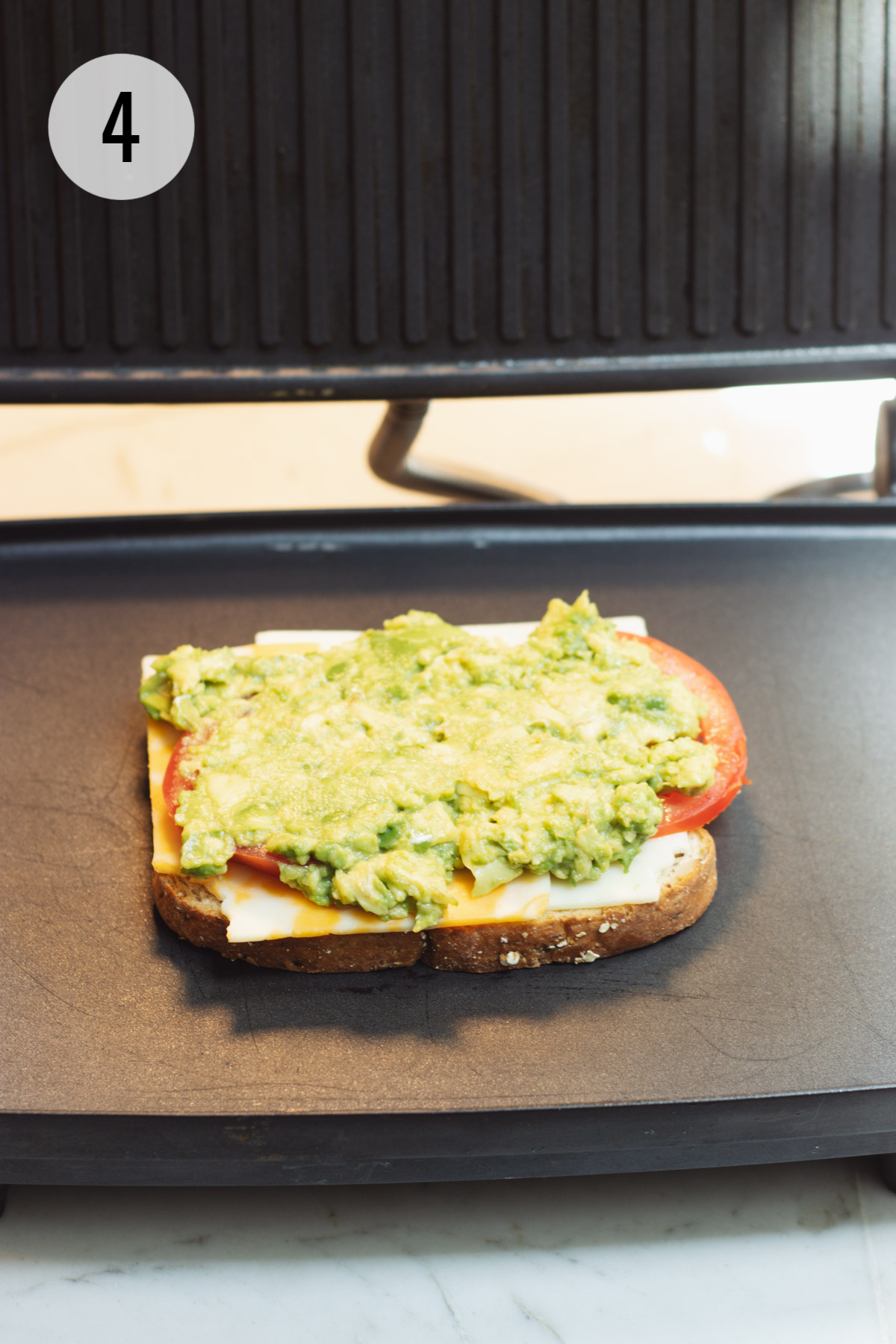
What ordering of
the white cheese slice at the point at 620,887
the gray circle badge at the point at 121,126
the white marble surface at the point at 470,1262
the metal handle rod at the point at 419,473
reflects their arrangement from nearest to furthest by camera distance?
the white marble surface at the point at 470,1262, the white cheese slice at the point at 620,887, the gray circle badge at the point at 121,126, the metal handle rod at the point at 419,473

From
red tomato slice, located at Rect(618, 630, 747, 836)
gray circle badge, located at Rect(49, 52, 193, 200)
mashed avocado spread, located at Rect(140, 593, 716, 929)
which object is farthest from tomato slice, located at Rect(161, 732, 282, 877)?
gray circle badge, located at Rect(49, 52, 193, 200)

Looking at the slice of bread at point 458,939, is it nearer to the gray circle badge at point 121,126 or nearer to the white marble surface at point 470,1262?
the white marble surface at point 470,1262

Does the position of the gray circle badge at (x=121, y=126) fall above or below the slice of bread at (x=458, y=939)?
above

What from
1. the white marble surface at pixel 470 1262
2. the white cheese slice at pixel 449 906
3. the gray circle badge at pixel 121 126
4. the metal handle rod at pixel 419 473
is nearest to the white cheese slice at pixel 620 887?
the white cheese slice at pixel 449 906

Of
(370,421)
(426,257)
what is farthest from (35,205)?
(370,421)

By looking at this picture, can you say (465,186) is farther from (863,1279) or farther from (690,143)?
(863,1279)

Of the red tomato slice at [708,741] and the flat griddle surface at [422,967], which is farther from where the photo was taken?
the red tomato slice at [708,741]

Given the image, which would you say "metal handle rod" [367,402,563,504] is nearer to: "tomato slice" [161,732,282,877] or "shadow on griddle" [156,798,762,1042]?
"tomato slice" [161,732,282,877]
